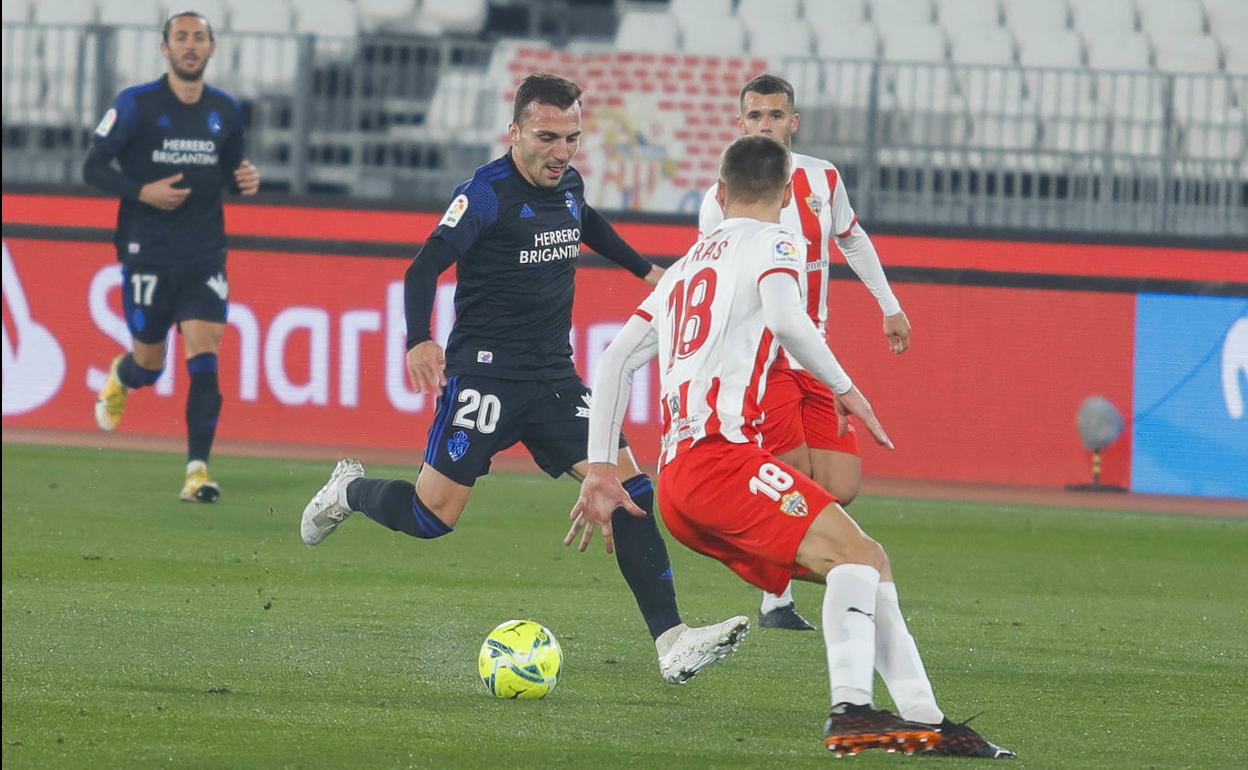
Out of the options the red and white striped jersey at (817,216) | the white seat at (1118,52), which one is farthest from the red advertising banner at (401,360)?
the red and white striped jersey at (817,216)

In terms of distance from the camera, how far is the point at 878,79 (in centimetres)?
1467

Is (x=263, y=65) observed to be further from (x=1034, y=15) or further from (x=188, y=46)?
(x=1034, y=15)

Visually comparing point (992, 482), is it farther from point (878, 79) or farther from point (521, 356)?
point (521, 356)

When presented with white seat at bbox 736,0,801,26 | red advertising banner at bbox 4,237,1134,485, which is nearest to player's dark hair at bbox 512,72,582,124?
red advertising banner at bbox 4,237,1134,485

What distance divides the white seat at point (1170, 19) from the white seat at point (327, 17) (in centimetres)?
728

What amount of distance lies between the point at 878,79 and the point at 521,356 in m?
8.26

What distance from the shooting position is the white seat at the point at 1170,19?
17328 millimetres

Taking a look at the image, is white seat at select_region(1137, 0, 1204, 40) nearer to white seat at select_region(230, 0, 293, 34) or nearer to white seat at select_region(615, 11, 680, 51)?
white seat at select_region(615, 11, 680, 51)

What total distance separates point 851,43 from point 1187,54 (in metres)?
2.98

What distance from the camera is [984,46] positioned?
17250mm

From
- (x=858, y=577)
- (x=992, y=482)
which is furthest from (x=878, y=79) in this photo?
A: (x=858, y=577)

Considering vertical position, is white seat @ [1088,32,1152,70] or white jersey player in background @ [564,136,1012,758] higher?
white seat @ [1088,32,1152,70]

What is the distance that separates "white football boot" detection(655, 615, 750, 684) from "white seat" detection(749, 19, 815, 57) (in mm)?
11763

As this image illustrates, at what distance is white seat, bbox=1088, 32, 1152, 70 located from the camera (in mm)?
17078
